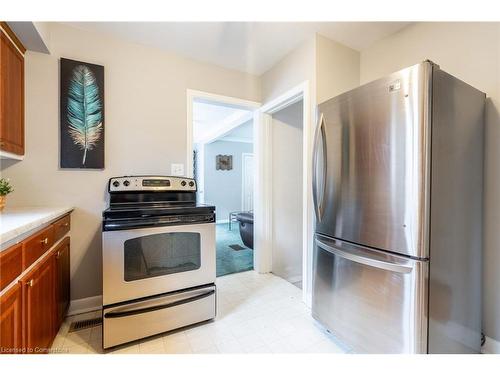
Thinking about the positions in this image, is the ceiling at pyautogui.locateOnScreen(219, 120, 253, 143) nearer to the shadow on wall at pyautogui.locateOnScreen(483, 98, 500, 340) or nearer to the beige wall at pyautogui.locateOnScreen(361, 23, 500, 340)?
the beige wall at pyautogui.locateOnScreen(361, 23, 500, 340)

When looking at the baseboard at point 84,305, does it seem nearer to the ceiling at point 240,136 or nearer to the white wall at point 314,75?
the white wall at point 314,75

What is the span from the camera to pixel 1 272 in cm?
89

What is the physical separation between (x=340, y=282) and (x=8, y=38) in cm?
266

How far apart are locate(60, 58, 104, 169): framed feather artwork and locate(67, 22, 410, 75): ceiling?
14.9 inches

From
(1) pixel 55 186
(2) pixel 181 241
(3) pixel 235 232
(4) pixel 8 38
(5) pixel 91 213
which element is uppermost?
(4) pixel 8 38

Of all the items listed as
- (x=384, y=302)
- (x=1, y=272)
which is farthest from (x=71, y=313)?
(x=384, y=302)

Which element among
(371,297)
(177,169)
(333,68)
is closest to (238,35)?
(333,68)

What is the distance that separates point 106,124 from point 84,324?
1602 millimetres

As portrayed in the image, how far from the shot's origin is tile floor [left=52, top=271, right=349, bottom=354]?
154 centimetres

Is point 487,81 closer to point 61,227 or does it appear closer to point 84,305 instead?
point 61,227

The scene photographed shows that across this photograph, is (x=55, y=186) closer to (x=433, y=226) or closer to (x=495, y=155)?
(x=433, y=226)

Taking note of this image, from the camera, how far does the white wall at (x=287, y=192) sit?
283cm

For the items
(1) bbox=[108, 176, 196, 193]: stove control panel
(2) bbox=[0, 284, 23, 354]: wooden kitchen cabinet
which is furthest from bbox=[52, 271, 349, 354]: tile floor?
(1) bbox=[108, 176, 196, 193]: stove control panel
